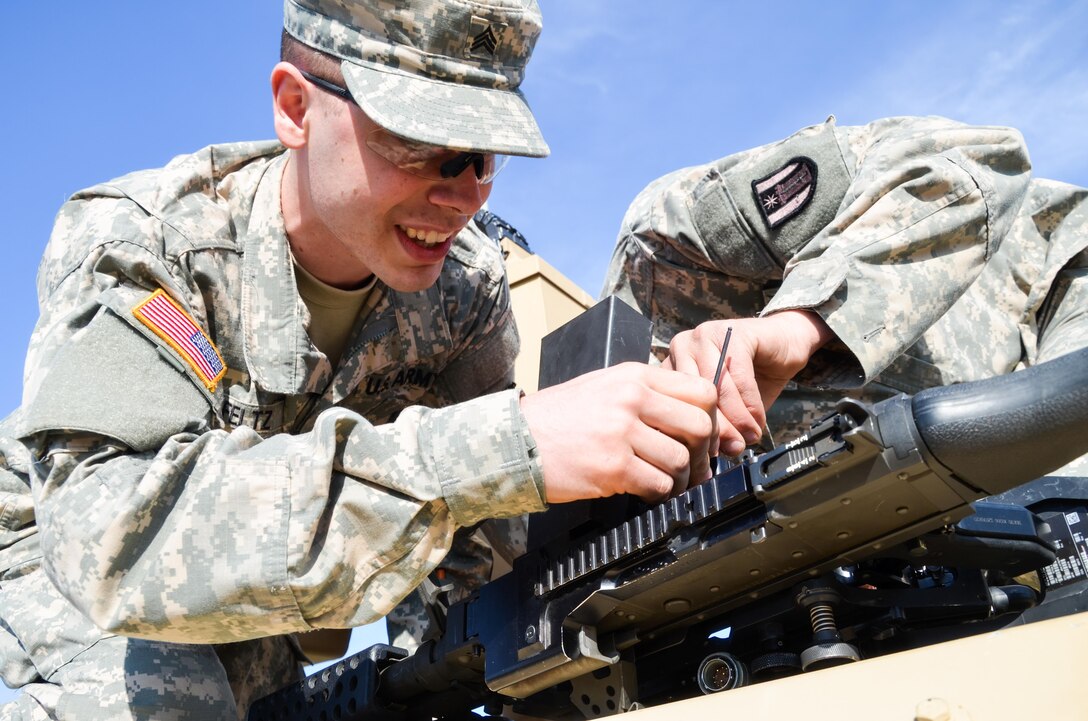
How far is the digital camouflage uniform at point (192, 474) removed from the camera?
5.70 feet

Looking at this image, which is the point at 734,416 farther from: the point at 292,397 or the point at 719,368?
the point at 292,397

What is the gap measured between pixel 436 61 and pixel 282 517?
3.55ft

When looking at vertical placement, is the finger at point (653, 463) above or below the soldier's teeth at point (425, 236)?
below

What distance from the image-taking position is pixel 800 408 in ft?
10.7

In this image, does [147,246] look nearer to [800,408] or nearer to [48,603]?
[48,603]

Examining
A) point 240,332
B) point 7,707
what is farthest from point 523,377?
point 7,707

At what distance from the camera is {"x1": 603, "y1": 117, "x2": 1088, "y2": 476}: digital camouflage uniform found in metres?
2.56

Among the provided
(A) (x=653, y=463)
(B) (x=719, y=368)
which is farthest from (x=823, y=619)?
(B) (x=719, y=368)

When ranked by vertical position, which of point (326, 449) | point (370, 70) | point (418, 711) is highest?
point (370, 70)

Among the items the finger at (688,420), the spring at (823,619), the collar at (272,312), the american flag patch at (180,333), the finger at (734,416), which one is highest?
the collar at (272,312)

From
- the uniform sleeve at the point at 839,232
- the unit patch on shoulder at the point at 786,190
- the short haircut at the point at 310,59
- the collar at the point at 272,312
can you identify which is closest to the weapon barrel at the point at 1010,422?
the uniform sleeve at the point at 839,232

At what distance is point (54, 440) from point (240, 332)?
27.5 inches

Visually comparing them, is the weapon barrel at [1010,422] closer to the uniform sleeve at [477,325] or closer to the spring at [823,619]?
the spring at [823,619]

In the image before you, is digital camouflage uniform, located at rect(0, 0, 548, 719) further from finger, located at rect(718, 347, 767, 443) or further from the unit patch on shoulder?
the unit patch on shoulder
